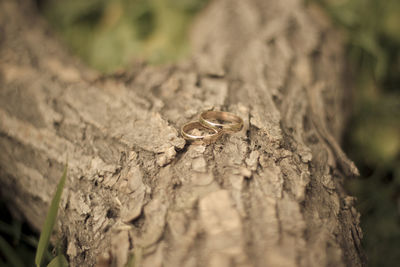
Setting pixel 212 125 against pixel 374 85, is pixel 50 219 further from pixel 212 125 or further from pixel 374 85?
pixel 374 85

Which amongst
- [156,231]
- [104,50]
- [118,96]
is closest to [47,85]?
[118,96]

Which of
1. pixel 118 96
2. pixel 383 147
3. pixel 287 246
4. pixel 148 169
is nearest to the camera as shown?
pixel 287 246

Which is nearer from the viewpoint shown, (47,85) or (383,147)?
(47,85)

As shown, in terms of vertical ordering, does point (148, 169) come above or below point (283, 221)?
above

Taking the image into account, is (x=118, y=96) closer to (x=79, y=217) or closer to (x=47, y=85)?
(x=47, y=85)

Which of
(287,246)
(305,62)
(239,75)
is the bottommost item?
(287,246)

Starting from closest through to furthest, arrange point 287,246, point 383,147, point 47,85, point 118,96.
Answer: point 287,246 → point 118,96 → point 47,85 → point 383,147
